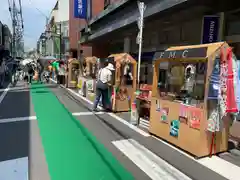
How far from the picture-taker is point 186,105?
14.9 ft

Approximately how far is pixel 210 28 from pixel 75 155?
653cm

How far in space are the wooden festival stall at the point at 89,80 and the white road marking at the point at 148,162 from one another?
20.1 feet

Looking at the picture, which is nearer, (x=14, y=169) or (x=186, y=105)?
(x=14, y=169)

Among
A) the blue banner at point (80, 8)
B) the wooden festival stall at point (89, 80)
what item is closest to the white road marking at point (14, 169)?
the wooden festival stall at point (89, 80)

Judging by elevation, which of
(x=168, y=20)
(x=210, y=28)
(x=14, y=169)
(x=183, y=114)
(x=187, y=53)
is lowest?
(x=14, y=169)

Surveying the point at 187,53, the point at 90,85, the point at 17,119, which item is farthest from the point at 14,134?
the point at 90,85

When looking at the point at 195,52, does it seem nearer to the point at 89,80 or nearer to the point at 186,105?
the point at 186,105

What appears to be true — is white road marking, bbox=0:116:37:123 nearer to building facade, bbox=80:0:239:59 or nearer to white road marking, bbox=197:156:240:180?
white road marking, bbox=197:156:240:180

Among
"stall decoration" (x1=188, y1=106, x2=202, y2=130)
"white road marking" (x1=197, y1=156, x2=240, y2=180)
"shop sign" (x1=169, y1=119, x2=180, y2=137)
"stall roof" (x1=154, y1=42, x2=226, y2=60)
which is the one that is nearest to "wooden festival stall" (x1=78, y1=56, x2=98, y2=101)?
"shop sign" (x1=169, y1=119, x2=180, y2=137)

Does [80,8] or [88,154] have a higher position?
[80,8]

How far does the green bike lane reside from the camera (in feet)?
12.0

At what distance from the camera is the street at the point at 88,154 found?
3.70 m

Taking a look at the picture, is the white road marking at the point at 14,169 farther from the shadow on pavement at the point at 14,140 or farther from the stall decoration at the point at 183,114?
the stall decoration at the point at 183,114

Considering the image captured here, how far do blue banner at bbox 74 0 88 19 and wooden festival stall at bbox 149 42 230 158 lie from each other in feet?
64.3
